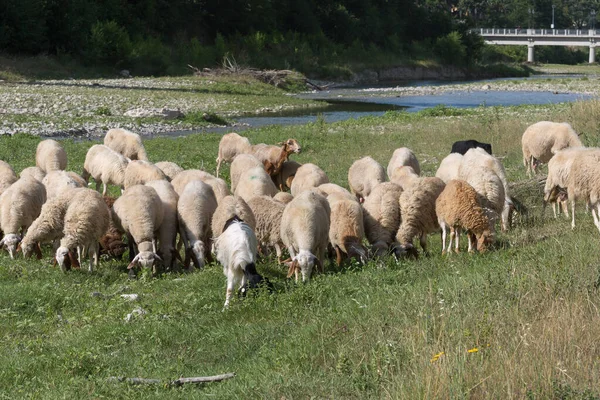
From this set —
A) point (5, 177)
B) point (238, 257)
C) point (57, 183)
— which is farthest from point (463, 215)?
point (5, 177)

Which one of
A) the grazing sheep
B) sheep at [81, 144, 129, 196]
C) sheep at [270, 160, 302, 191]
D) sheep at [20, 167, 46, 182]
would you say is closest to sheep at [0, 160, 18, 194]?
sheep at [20, 167, 46, 182]

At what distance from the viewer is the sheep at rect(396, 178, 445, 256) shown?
39.3 ft

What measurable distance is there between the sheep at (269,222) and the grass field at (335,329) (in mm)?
578

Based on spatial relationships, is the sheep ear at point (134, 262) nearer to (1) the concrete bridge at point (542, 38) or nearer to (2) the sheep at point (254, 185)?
(2) the sheep at point (254, 185)

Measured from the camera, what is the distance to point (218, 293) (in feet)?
33.3

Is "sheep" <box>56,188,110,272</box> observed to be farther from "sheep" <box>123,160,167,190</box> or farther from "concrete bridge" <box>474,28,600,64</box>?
"concrete bridge" <box>474,28,600,64</box>

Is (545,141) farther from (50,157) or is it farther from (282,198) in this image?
(50,157)

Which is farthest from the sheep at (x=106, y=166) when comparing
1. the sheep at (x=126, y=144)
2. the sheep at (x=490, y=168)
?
the sheep at (x=490, y=168)

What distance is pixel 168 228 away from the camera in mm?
12414

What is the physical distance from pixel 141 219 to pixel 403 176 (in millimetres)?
4540

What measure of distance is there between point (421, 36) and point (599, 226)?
83735 millimetres

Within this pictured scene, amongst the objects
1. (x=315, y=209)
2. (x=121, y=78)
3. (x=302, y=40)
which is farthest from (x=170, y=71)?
(x=315, y=209)

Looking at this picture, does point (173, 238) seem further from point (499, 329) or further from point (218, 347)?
point (499, 329)

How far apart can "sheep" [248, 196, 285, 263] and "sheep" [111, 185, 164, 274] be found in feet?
4.57
